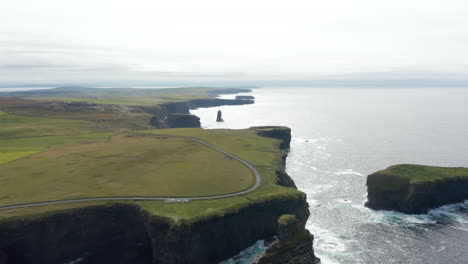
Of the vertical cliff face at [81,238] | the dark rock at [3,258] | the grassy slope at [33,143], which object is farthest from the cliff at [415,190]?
the grassy slope at [33,143]

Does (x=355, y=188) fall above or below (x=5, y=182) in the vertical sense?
below

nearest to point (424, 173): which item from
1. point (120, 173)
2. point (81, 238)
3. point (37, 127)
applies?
point (120, 173)

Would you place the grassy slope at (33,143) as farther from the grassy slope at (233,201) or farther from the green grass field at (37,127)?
the grassy slope at (233,201)

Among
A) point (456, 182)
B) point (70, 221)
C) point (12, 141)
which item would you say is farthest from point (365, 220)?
point (12, 141)

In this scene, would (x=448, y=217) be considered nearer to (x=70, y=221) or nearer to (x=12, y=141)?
(x=70, y=221)

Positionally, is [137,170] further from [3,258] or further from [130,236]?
[3,258]

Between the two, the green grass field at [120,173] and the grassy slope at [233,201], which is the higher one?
the green grass field at [120,173]
